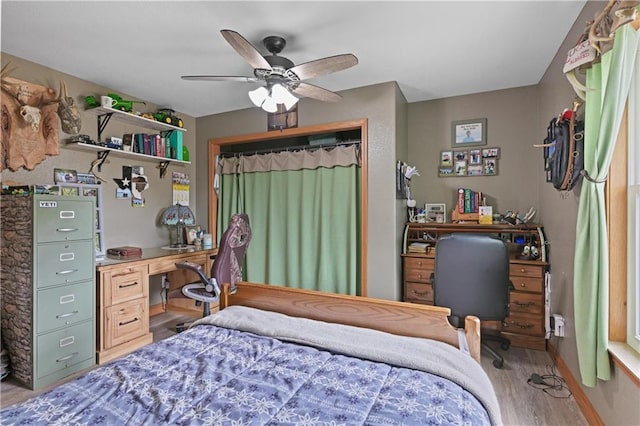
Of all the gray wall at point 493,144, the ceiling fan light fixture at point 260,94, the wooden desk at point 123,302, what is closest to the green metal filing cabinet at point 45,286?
the wooden desk at point 123,302

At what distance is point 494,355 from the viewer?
101 inches

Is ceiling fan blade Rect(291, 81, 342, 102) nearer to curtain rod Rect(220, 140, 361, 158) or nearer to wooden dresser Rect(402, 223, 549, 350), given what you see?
curtain rod Rect(220, 140, 361, 158)

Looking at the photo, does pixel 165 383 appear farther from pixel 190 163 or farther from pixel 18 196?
pixel 190 163

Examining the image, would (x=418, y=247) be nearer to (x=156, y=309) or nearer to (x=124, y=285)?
(x=124, y=285)

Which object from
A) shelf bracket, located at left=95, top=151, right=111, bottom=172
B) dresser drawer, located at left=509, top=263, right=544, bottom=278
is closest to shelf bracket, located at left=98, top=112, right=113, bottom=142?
shelf bracket, located at left=95, top=151, right=111, bottom=172

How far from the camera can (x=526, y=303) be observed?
278 centimetres

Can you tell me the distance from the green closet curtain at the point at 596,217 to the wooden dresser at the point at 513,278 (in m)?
1.03

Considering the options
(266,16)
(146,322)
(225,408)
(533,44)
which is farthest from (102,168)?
(533,44)

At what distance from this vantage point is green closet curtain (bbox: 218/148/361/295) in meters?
3.30

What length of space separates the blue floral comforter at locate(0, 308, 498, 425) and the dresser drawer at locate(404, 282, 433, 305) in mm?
1930

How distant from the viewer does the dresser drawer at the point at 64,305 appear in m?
2.20

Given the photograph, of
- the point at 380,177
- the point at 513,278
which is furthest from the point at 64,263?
the point at 513,278

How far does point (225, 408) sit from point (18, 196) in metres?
2.31

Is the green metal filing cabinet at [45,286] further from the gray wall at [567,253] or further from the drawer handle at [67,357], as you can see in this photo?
the gray wall at [567,253]
